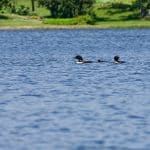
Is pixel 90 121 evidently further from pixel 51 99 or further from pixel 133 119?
pixel 51 99

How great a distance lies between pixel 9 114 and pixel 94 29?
15327 cm

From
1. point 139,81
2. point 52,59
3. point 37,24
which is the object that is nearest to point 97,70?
point 139,81

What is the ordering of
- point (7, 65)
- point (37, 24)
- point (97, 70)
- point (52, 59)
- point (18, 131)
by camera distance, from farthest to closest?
1. point (37, 24)
2. point (52, 59)
3. point (7, 65)
4. point (97, 70)
5. point (18, 131)

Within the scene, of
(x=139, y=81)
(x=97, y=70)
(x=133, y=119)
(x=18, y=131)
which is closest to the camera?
(x=18, y=131)

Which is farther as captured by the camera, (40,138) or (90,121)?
(90,121)

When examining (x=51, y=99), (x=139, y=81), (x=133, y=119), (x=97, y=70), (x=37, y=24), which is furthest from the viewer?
(x=37, y=24)

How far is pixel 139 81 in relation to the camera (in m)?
58.0

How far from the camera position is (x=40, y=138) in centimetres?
3434

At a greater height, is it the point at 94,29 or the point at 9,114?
the point at 9,114

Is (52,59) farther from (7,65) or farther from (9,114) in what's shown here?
(9,114)

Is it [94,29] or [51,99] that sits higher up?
[51,99]

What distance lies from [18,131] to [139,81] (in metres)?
23.4

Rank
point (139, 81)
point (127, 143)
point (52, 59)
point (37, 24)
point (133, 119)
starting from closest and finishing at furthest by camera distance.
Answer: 1. point (127, 143)
2. point (133, 119)
3. point (139, 81)
4. point (52, 59)
5. point (37, 24)

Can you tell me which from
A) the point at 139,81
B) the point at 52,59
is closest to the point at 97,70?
the point at 139,81
